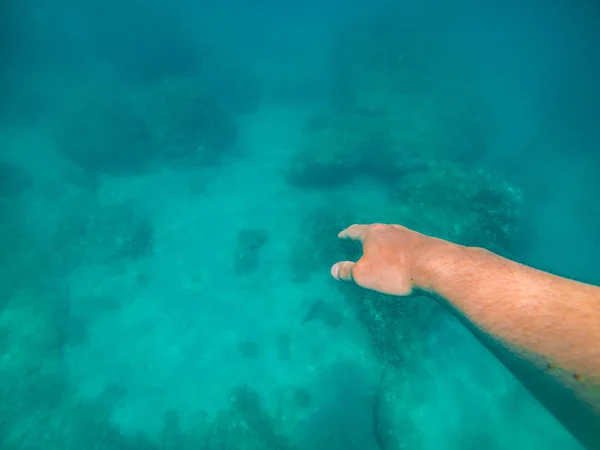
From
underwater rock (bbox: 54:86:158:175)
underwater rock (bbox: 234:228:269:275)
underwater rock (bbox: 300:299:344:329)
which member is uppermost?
underwater rock (bbox: 54:86:158:175)

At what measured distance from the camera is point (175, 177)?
19.2 metres

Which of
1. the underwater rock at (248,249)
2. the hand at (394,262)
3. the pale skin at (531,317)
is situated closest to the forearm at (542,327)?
the pale skin at (531,317)

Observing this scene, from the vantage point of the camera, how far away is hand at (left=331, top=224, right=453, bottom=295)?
137 inches

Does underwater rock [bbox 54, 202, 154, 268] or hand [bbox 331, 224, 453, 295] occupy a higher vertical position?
underwater rock [bbox 54, 202, 154, 268]

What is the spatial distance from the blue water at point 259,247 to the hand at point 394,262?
740 cm

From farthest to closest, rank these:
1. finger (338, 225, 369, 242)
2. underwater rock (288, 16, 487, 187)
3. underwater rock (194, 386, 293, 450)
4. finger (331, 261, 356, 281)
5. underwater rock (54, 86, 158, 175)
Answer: underwater rock (54, 86, 158, 175) < underwater rock (288, 16, 487, 187) < underwater rock (194, 386, 293, 450) < finger (338, 225, 369, 242) < finger (331, 261, 356, 281)

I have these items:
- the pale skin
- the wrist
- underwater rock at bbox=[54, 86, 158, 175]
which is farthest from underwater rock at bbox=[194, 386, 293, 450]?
underwater rock at bbox=[54, 86, 158, 175]

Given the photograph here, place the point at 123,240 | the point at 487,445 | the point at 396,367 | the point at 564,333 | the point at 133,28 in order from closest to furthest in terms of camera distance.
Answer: the point at 564,333
the point at 487,445
the point at 396,367
the point at 123,240
the point at 133,28

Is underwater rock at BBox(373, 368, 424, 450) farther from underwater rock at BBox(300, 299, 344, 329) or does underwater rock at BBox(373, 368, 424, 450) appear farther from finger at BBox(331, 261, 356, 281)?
finger at BBox(331, 261, 356, 281)

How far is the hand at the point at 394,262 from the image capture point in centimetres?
348

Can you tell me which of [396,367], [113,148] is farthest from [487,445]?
[113,148]

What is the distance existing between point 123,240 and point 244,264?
622 cm

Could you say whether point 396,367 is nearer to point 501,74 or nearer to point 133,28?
point 133,28

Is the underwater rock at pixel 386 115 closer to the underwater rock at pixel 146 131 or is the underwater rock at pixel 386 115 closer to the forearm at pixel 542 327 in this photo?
the underwater rock at pixel 146 131
